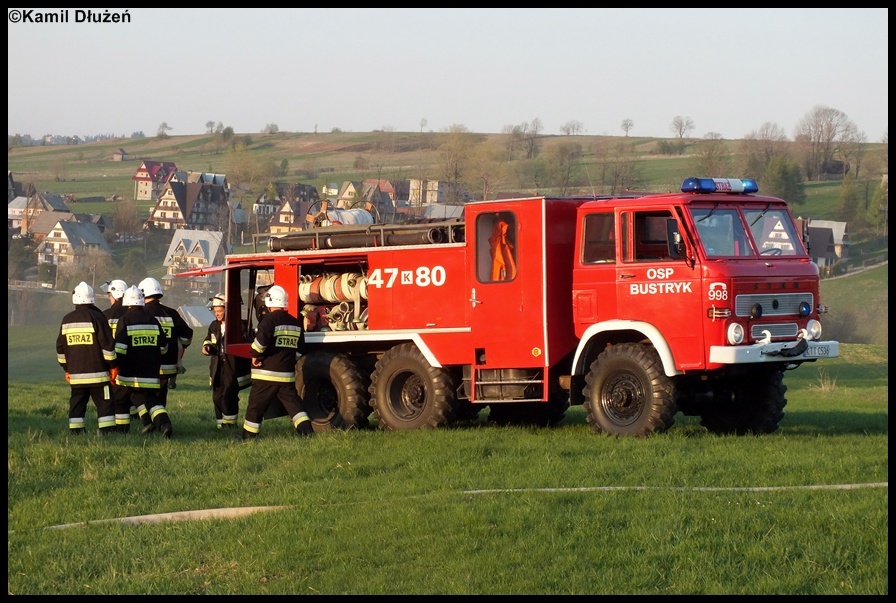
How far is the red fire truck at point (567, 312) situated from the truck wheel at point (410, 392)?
23mm

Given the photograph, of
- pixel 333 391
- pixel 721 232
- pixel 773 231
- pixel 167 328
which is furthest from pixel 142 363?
pixel 773 231

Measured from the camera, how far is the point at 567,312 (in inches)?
604

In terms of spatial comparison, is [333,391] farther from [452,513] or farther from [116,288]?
[452,513]

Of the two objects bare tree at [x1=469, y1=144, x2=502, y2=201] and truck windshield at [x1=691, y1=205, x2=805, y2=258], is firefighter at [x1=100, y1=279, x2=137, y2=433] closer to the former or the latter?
truck windshield at [x1=691, y1=205, x2=805, y2=258]

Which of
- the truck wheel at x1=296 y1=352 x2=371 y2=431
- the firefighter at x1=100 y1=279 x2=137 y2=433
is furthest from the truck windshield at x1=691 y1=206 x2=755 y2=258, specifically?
the firefighter at x1=100 y1=279 x2=137 y2=433

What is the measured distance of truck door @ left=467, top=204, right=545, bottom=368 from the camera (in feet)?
49.8

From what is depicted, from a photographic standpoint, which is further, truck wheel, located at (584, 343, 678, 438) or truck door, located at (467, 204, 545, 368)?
truck door, located at (467, 204, 545, 368)

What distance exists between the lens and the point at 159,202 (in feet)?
453

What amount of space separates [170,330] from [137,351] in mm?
1252

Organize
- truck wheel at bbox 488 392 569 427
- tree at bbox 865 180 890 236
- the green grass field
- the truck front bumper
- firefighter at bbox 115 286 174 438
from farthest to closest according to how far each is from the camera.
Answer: tree at bbox 865 180 890 236, truck wheel at bbox 488 392 569 427, firefighter at bbox 115 286 174 438, the truck front bumper, the green grass field

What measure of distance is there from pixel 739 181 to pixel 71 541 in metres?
8.74

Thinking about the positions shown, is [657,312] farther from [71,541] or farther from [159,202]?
[159,202]

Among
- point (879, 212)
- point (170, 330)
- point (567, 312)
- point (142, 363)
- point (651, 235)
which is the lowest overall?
point (142, 363)
